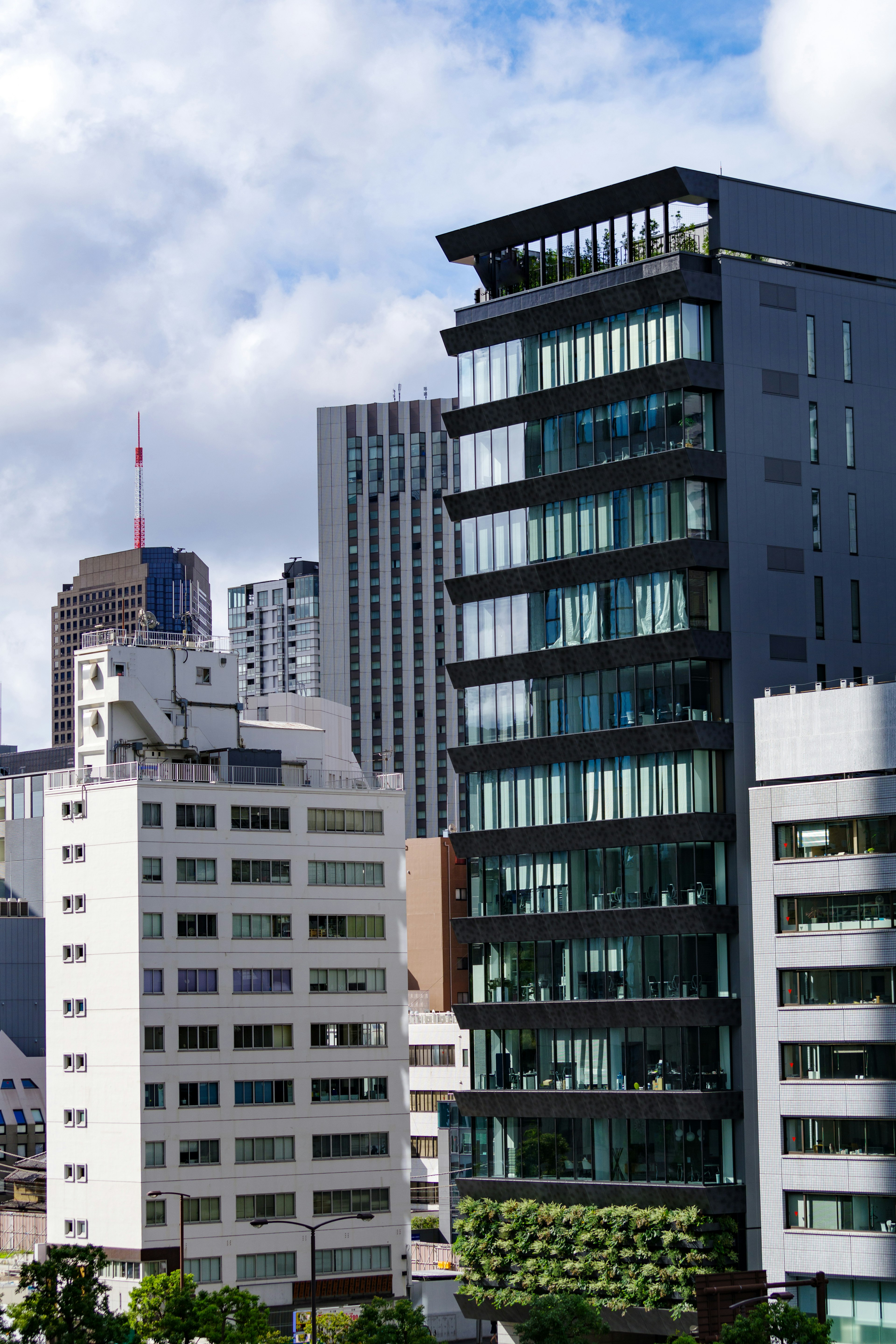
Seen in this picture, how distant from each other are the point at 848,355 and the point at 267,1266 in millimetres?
71379

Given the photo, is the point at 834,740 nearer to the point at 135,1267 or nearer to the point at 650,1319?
the point at 650,1319

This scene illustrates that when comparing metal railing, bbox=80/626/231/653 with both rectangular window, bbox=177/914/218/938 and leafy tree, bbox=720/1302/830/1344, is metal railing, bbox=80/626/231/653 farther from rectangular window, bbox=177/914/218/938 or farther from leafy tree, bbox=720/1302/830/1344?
leafy tree, bbox=720/1302/830/1344

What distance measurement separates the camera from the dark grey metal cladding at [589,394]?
103875mm

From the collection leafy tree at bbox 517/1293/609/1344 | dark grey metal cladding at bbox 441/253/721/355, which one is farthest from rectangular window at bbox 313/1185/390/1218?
dark grey metal cladding at bbox 441/253/721/355

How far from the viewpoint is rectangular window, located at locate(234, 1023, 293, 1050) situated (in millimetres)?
143000

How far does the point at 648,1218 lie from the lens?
99.4 meters

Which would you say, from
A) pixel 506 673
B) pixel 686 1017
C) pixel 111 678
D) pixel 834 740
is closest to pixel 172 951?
pixel 111 678

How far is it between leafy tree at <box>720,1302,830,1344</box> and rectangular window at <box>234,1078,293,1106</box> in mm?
62409

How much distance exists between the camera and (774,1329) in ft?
273

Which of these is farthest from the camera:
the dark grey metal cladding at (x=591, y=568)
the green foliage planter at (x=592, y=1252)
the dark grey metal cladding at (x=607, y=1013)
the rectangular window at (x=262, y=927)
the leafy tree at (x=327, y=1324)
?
the rectangular window at (x=262, y=927)

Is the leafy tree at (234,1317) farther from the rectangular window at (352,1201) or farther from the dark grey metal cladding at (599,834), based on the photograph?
the rectangular window at (352,1201)

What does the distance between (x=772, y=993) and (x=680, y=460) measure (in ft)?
85.7

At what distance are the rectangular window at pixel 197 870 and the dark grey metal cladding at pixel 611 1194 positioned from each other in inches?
1551

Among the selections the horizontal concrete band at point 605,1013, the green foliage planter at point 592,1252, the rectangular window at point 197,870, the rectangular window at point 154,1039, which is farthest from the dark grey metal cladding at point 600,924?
the rectangular window at point 154,1039
